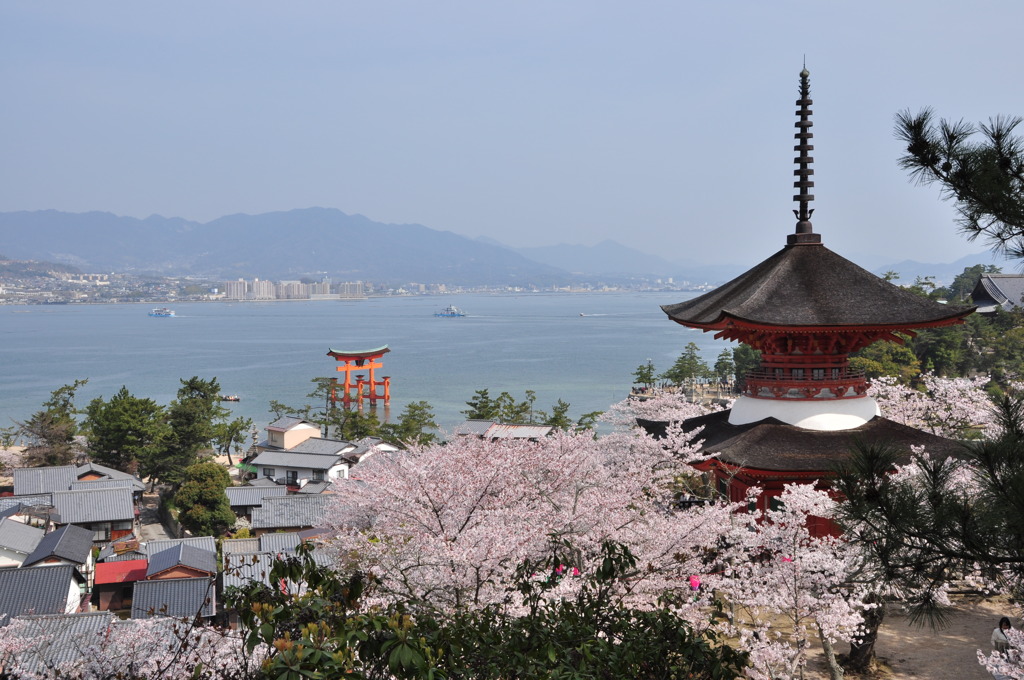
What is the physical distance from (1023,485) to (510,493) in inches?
258

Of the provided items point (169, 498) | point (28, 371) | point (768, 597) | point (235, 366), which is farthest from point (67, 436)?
point (28, 371)

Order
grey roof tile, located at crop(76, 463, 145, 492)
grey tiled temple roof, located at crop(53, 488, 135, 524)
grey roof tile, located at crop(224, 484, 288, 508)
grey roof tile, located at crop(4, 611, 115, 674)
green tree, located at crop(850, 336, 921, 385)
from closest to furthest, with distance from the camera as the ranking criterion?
grey roof tile, located at crop(4, 611, 115, 674) < grey tiled temple roof, located at crop(53, 488, 135, 524) < grey roof tile, located at crop(224, 484, 288, 508) < grey roof tile, located at crop(76, 463, 145, 492) < green tree, located at crop(850, 336, 921, 385)

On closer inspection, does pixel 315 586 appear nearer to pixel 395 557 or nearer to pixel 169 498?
pixel 395 557

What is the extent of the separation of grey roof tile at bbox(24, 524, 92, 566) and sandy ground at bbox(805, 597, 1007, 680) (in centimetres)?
1637

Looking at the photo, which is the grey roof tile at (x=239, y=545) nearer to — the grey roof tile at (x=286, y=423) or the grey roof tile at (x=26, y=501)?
the grey roof tile at (x=26, y=501)

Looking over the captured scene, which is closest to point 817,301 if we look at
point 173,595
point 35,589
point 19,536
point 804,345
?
point 804,345

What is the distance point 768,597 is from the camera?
7988mm

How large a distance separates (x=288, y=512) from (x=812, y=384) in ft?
55.7

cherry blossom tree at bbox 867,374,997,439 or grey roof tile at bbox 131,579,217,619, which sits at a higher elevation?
cherry blossom tree at bbox 867,374,997,439

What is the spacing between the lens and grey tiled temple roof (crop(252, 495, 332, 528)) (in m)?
22.7

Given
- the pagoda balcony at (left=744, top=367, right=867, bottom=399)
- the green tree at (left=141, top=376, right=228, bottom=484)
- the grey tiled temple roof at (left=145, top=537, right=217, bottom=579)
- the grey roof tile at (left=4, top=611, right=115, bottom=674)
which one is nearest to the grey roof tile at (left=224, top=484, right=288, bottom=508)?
the green tree at (left=141, top=376, right=228, bottom=484)

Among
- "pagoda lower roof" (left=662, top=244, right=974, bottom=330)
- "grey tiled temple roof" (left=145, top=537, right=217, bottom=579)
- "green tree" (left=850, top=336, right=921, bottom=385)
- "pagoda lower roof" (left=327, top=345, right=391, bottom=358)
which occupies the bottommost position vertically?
"grey tiled temple roof" (left=145, top=537, right=217, bottom=579)

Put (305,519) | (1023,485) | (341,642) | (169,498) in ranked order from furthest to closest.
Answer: (169,498)
(305,519)
(1023,485)
(341,642)

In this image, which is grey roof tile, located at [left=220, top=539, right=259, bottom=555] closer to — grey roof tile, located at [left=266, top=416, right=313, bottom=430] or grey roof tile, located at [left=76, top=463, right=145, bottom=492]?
grey roof tile, located at [left=76, top=463, right=145, bottom=492]
